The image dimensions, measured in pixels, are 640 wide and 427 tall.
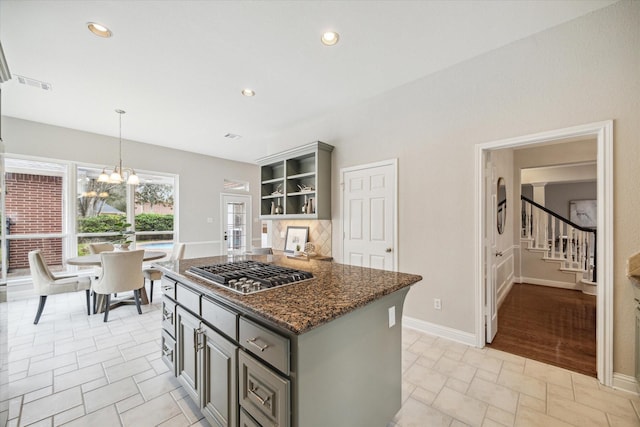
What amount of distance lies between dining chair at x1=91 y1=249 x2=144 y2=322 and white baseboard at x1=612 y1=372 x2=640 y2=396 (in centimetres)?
497

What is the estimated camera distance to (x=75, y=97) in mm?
3523

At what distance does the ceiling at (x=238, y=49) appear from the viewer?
81.4 inches

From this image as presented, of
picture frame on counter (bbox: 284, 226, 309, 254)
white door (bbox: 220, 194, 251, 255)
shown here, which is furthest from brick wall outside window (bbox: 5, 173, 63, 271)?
picture frame on counter (bbox: 284, 226, 309, 254)

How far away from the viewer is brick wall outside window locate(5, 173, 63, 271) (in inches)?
172

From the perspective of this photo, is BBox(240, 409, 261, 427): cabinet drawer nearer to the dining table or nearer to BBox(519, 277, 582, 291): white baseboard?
the dining table

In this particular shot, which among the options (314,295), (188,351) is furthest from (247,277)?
(188,351)

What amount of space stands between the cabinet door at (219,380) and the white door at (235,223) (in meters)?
5.52

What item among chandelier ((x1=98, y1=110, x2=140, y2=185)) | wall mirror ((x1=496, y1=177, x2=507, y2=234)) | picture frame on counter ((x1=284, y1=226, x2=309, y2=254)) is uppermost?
chandelier ((x1=98, y1=110, x2=140, y2=185))

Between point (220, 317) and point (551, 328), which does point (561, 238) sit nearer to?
point (551, 328)

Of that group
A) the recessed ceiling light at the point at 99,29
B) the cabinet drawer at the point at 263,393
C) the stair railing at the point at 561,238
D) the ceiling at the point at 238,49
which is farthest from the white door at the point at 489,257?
the recessed ceiling light at the point at 99,29

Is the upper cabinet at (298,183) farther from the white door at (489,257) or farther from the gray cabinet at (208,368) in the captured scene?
the gray cabinet at (208,368)

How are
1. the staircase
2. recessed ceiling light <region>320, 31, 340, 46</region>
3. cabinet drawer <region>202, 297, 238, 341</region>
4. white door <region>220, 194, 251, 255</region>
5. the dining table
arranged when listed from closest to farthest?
1. cabinet drawer <region>202, 297, 238, 341</region>
2. recessed ceiling light <region>320, 31, 340, 46</region>
3. the dining table
4. the staircase
5. white door <region>220, 194, 251, 255</region>

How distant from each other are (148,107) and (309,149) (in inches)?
95.9

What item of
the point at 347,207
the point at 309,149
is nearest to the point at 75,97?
the point at 309,149
